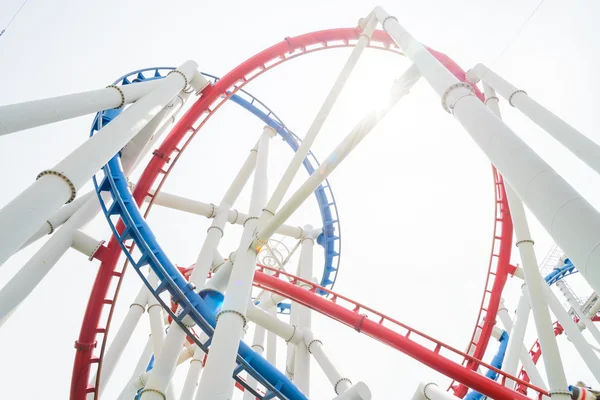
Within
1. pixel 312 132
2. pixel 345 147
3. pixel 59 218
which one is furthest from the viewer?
pixel 59 218

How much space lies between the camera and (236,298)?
4133 mm

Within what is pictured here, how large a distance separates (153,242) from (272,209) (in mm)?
2152

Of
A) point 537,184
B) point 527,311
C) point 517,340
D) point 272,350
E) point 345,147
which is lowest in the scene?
point 537,184

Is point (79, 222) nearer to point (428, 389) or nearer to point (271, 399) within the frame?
point (271, 399)

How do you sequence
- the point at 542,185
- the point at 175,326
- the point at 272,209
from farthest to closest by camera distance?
1. the point at 175,326
2. the point at 272,209
3. the point at 542,185

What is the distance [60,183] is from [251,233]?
2281mm

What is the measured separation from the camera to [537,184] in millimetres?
2088

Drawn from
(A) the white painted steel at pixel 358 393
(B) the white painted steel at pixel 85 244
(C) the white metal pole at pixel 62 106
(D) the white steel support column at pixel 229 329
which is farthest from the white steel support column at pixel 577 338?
(B) the white painted steel at pixel 85 244

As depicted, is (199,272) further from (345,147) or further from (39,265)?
(345,147)

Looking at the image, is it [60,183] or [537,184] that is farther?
[60,183]

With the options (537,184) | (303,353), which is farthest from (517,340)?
(537,184)

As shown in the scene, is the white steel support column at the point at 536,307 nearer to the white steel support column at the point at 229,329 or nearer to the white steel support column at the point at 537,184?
the white steel support column at the point at 537,184

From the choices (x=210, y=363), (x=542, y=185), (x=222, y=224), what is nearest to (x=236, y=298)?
(x=210, y=363)

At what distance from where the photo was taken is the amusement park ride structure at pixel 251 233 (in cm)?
275
